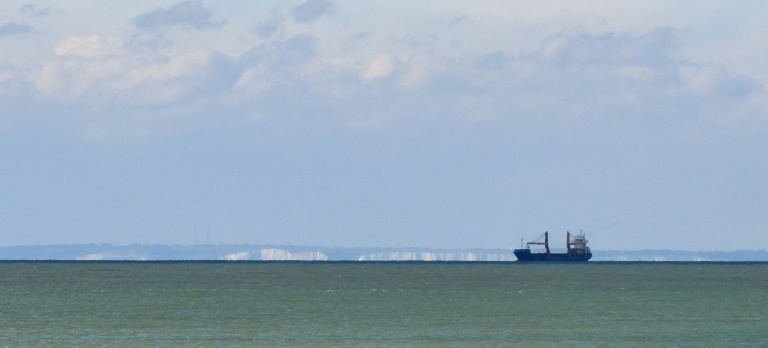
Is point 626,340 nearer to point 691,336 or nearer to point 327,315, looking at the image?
point 691,336

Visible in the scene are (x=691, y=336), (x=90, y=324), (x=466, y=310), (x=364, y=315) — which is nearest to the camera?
(x=691, y=336)

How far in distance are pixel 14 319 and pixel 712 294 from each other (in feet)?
248

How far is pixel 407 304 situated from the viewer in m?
104

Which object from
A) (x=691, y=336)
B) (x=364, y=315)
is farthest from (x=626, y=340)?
(x=364, y=315)

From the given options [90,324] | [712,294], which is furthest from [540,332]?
[712,294]

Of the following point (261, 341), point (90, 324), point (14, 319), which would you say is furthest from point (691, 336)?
point (14, 319)

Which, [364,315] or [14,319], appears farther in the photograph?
[364,315]

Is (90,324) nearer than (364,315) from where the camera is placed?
Yes

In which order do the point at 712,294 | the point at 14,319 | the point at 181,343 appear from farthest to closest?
the point at 712,294 → the point at 14,319 → the point at 181,343

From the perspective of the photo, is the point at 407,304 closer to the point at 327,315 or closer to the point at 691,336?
the point at 327,315

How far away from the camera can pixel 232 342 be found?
2532 inches

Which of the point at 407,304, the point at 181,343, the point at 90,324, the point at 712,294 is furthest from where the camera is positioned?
the point at 712,294

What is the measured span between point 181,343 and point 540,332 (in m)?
20.6

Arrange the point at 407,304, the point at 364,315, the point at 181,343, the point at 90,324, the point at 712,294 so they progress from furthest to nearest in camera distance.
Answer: the point at 712,294, the point at 407,304, the point at 364,315, the point at 90,324, the point at 181,343
